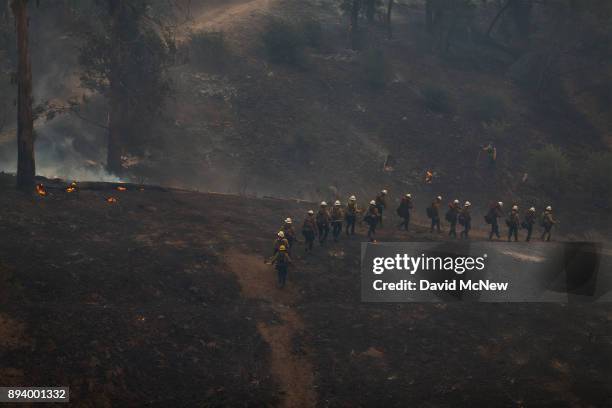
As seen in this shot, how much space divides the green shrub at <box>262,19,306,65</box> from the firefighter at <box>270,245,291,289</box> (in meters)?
28.3

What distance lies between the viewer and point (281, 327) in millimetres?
15570

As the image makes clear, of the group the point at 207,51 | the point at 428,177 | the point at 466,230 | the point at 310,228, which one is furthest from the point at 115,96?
the point at 428,177

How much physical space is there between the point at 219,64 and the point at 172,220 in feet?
74.4

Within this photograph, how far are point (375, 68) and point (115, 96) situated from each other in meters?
21.9

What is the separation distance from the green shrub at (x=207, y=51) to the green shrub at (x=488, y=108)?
18311mm

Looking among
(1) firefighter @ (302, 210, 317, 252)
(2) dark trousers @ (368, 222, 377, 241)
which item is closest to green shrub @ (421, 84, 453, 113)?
(2) dark trousers @ (368, 222, 377, 241)

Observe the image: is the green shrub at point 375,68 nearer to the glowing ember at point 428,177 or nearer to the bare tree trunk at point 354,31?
the bare tree trunk at point 354,31

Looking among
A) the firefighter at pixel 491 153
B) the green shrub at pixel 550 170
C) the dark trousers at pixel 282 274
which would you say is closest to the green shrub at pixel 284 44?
the firefighter at pixel 491 153

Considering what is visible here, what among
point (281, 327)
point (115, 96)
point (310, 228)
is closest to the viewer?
point (281, 327)

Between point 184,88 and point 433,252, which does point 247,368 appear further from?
point 184,88

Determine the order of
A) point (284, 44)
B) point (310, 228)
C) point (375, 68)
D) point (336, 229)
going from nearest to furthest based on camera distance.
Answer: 1. point (310, 228)
2. point (336, 229)
3. point (284, 44)
4. point (375, 68)

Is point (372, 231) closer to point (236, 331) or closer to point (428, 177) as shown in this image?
point (236, 331)

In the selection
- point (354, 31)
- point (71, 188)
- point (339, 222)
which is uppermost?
point (354, 31)

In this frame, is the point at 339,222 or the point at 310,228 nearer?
the point at 310,228
